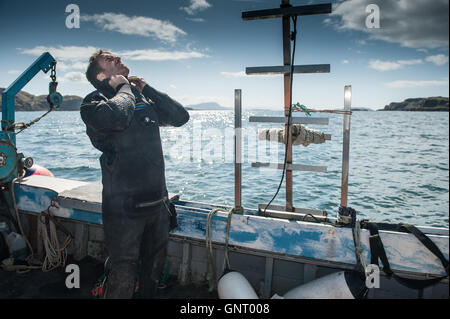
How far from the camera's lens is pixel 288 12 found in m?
3.39

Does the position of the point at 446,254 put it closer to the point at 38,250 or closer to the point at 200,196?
the point at 38,250

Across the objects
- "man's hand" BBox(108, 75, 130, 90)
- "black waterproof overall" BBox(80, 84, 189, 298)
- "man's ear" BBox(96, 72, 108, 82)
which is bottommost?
"black waterproof overall" BBox(80, 84, 189, 298)

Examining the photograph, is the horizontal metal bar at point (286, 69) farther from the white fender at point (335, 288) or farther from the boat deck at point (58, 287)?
the boat deck at point (58, 287)

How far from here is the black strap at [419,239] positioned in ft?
9.20

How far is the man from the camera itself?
8.86 ft

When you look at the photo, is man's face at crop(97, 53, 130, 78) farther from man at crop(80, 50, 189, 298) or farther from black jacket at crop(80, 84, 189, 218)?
black jacket at crop(80, 84, 189, 218)

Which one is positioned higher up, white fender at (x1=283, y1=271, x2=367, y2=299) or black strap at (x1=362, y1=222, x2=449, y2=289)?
black strap at (x1=362, y1=222, x2=449, y2=289)

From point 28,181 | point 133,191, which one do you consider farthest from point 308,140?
point 28,181

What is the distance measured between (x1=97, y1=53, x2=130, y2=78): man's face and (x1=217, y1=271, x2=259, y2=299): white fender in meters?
2.41

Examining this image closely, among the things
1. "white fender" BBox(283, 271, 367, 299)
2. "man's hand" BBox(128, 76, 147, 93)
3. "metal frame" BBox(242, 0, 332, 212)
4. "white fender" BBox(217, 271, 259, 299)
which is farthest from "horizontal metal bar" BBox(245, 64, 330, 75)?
"white fender" BBox(217, 271, 259, 299)

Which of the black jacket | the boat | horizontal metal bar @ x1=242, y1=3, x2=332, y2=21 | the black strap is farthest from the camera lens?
horizontal metal bar @ x1=242, y1=3, x2=332, y2=21

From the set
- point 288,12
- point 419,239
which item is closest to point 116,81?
point 288,12

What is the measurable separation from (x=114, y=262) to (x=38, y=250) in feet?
8.62

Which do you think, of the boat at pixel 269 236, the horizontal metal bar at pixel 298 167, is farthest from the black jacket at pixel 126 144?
the horizontal metal bar at pixel 298 167
